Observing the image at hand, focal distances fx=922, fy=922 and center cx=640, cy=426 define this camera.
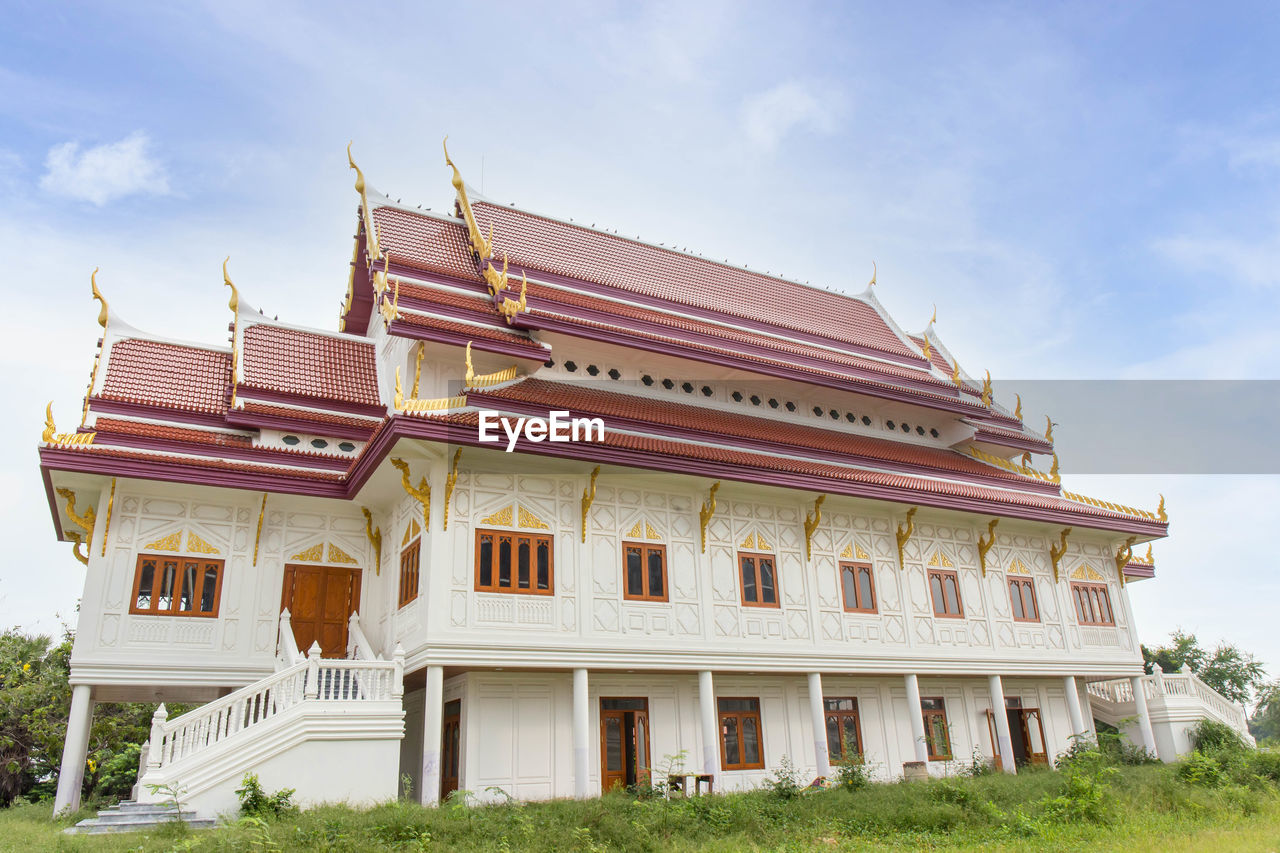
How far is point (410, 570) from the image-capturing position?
15297mm

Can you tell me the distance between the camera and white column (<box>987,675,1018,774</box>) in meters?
18.6

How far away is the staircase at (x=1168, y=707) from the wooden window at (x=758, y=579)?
9.64m

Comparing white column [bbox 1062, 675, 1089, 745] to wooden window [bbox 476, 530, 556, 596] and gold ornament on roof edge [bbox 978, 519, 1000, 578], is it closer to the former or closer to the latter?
gold ornament on roof edge [bbox 978, 519, 1000, 578]

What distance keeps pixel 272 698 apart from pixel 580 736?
4.54 meters

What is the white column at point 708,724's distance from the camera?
15.2 metres

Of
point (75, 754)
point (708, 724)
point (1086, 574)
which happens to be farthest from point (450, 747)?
point (1086, 574)

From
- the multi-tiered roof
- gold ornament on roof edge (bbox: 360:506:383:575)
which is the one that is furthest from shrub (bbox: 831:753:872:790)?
gold ornament on roof edge (bbox: 360:506:383:575)

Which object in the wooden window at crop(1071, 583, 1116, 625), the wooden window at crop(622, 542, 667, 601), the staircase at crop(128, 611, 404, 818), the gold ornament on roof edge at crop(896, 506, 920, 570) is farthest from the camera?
the wooden window at crop(1071, 583, 1116, 625)

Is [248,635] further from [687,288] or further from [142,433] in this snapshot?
[687,288]

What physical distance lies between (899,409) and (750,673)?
9.28 metres

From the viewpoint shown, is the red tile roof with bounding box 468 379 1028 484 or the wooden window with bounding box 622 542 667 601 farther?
the red tile roof with bounding box 468 379 1028 484

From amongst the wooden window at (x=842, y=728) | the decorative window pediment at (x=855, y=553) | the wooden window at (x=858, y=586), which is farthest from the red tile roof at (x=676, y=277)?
the wooden window at (x=842, y=728)

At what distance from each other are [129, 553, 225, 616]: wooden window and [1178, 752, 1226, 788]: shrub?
17096 mm

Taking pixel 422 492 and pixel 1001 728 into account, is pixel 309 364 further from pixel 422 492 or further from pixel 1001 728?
pixel 1001 728
